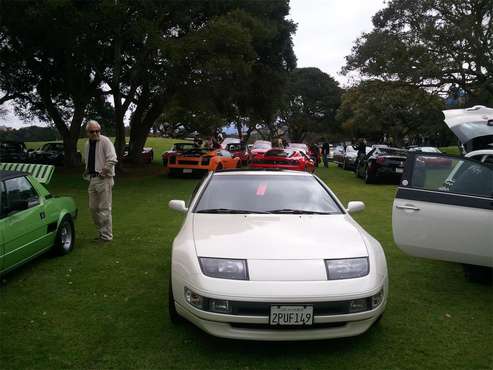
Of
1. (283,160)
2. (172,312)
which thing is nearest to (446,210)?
(172,312)

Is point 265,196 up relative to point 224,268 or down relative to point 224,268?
up

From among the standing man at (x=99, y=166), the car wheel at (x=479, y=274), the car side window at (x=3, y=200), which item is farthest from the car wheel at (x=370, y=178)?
the car side window at (x=3, y=200)

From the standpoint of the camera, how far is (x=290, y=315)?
334 centimetres

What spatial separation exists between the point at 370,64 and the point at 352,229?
1945 centimetres

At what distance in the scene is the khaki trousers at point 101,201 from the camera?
6.85 metres

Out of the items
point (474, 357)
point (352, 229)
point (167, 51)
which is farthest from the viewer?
point (167, 51)

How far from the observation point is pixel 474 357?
11.7ft

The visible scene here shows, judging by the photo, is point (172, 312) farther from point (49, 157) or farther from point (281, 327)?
point (49, 157)

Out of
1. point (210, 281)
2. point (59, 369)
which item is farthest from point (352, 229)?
point (59, 369)

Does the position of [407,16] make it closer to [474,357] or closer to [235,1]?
[235,1]

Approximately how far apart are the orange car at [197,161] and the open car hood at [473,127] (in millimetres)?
11596

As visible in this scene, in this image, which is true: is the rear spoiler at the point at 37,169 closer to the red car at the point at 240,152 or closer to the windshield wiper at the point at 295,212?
the windshield wiper at the point at 295,212

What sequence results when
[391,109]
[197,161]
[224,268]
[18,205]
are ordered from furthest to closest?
[391,109] → [197,161] → [18,205] → [224,268]

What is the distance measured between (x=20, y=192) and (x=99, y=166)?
5.04 feet
